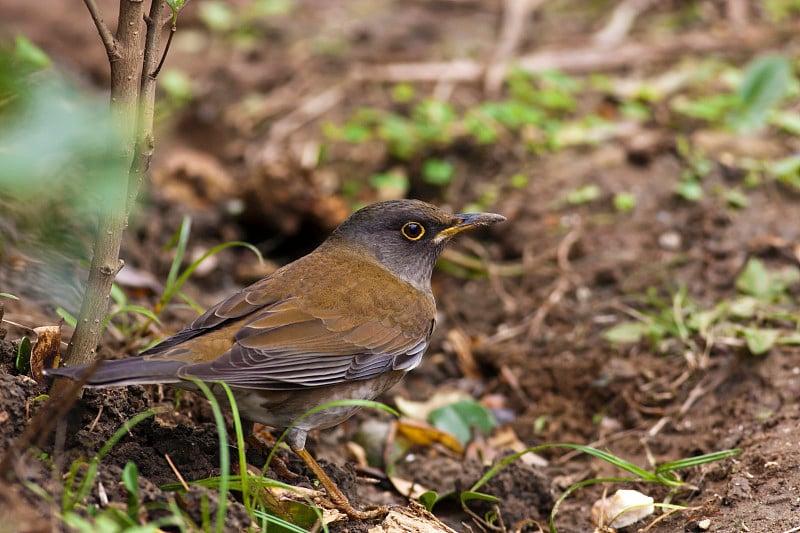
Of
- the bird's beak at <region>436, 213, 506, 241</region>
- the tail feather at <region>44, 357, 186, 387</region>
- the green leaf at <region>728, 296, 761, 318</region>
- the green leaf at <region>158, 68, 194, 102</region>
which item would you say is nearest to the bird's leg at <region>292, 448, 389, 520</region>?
the tail feather at <region>44, 357, 186, 387</region>

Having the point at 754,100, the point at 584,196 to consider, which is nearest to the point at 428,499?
the point at 584,196

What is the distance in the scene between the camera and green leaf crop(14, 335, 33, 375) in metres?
3.82

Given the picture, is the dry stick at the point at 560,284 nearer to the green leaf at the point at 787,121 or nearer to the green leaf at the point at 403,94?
the green leaf at the point at 787,121

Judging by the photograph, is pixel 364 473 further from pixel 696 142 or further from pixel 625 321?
pixel 696 142

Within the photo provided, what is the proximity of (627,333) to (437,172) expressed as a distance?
9.11 ft

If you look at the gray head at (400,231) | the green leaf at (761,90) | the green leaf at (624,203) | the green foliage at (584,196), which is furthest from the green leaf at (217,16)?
the gray head at (400,231)

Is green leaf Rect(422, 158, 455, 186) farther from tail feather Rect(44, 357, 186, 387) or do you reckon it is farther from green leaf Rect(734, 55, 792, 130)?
tail feather Rect(44, 357, 186, 387)

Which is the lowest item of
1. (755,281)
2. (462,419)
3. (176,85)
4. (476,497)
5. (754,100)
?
(462,419)

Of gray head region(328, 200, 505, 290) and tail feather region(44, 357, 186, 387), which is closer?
tail feather region(44, 357, 186, 387)

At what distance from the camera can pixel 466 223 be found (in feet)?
17.8

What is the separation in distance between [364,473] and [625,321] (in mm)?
2216

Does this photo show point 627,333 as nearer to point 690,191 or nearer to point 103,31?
point 690,191

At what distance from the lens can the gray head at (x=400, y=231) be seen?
5.37 meters

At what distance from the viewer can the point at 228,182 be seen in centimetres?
851
